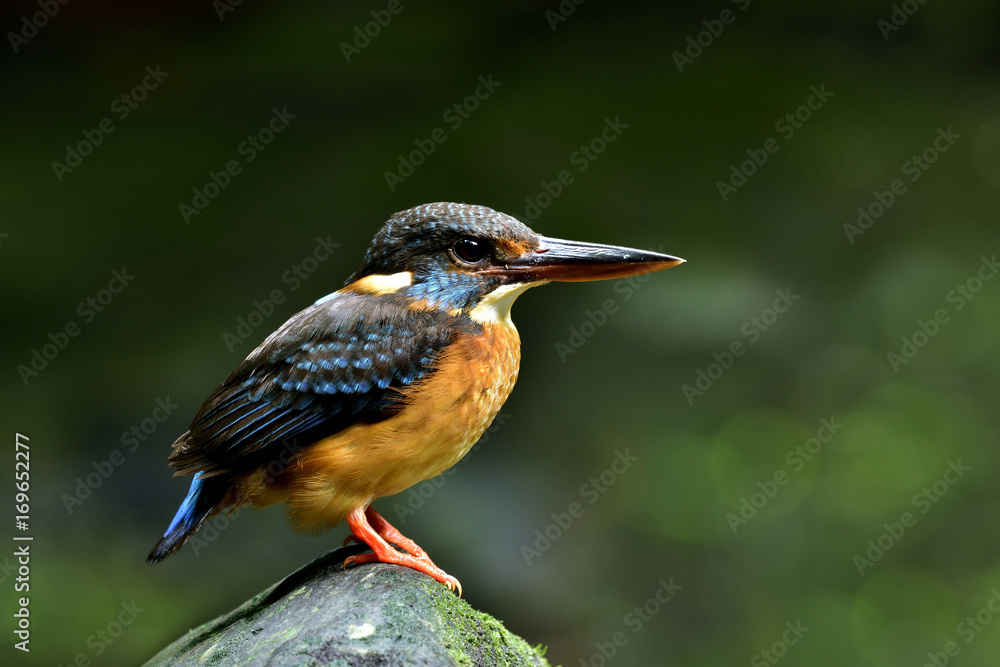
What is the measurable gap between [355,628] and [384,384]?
2.32 ft

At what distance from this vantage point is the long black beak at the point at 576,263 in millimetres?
2670

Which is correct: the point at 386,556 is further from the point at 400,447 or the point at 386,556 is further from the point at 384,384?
the point at 384,384

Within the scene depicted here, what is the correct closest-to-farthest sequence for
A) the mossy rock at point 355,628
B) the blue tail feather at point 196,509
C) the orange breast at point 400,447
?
the mossy rock at point 355,628, the orange breast at point 400,447, the blue tail feather at point 196,509

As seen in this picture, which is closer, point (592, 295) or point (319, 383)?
point (319, 383)

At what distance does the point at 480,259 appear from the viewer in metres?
2.68

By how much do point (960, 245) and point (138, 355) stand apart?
5042 millimetres

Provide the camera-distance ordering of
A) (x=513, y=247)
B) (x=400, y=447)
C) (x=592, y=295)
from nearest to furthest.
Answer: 1. (x=400, y=447)
2. (x=513, y=247)
3. (x=592, y=295)

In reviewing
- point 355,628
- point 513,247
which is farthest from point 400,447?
point 513,247

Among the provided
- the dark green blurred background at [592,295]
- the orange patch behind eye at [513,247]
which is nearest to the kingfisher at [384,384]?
the orange patch behind eye at [513,247]

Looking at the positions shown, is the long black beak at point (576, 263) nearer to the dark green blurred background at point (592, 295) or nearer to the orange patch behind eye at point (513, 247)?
the orange patch behind eye at point (513, 247)

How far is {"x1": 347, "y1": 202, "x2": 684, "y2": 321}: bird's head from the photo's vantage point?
266cm

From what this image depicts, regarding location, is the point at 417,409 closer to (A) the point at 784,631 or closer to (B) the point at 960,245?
(A) the point at 784,631

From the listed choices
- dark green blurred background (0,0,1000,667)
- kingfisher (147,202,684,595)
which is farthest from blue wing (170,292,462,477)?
dark green blurred background (0,0,1000,667)

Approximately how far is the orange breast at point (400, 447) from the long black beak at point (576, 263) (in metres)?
0.23
